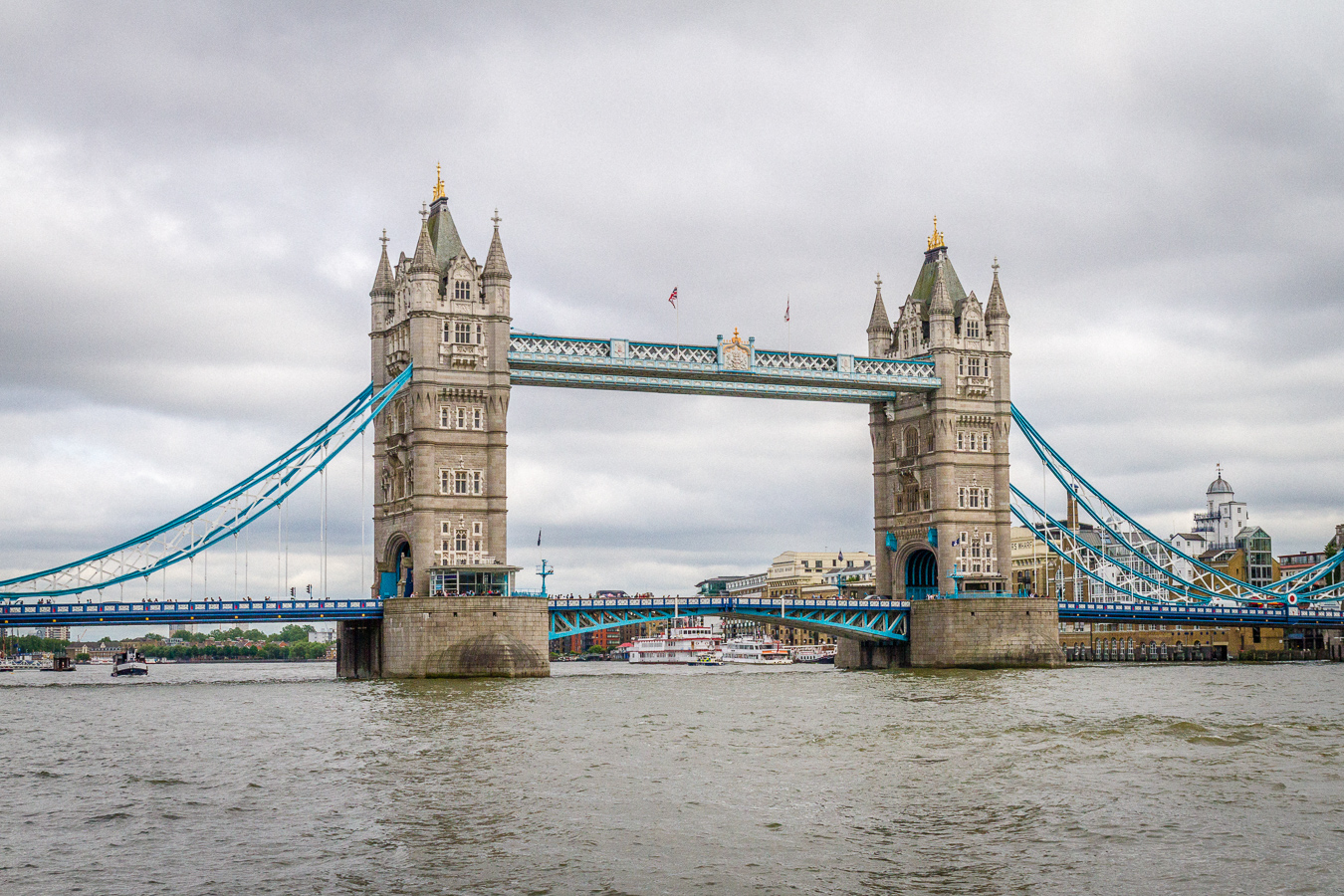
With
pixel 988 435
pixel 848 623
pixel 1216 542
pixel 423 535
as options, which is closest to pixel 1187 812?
pixel 423 535

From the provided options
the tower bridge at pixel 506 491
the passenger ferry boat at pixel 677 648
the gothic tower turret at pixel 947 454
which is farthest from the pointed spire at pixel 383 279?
the passenger ferry boat at pixel 677 648

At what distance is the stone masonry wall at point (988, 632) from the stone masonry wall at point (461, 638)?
86.8 feet

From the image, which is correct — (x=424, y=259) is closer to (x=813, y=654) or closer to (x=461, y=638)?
(x=461, y=638)

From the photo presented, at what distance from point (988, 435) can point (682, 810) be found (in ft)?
237

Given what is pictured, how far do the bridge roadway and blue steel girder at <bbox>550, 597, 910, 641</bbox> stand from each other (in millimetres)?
56

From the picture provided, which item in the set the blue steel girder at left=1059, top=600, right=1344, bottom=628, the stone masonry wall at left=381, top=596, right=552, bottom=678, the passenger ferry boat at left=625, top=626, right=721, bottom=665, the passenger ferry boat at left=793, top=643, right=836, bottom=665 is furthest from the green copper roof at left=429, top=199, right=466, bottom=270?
the passenger ferry boat at left=793, top=643, right=836, bottom=665

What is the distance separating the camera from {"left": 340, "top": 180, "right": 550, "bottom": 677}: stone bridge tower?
75125 millimetres

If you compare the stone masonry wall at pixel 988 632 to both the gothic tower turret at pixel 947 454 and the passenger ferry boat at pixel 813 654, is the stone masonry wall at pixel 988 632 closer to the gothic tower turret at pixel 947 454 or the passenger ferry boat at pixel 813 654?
the gothic tower turret at pixel 947 454

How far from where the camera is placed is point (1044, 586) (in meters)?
156

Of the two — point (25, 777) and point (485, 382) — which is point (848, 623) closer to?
point (485, 382)

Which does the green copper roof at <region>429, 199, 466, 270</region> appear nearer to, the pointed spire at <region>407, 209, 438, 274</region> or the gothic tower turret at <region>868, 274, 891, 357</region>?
the pointed spire at <region>407, 209, 438, 274</region>

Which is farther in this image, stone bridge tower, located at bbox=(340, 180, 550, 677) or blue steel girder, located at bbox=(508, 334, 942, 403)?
blue steel girder, located at bbox=(508, 334, 942, 403)

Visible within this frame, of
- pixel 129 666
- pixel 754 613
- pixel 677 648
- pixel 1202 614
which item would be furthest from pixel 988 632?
pixel 677 648

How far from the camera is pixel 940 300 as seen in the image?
95.4m
